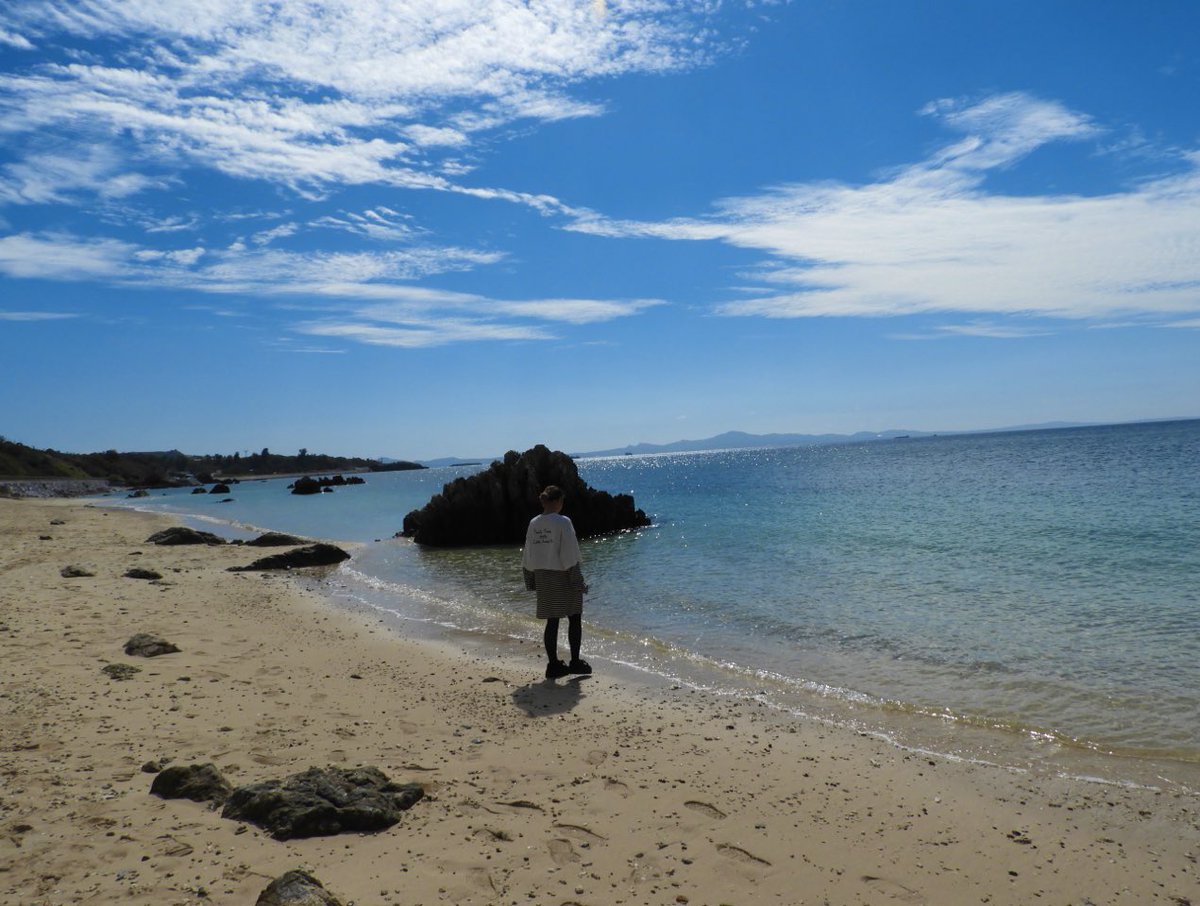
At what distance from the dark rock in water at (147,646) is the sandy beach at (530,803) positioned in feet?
0.61

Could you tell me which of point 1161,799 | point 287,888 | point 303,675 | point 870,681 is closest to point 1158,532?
point 870,681

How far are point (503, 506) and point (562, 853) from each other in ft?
92.0

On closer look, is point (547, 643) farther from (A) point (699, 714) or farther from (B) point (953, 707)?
(B) point (953, 707)

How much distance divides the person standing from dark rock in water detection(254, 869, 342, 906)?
6.07 metres

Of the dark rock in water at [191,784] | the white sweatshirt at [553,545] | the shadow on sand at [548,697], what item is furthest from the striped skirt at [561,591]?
the dark rock in water at [191,784]

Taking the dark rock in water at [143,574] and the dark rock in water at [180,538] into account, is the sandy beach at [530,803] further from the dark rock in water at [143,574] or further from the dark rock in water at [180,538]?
the dark rock in water at [180,538]

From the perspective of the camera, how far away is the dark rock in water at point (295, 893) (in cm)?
393

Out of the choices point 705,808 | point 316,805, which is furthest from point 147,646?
point 705,808

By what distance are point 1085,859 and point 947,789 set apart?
1265mm

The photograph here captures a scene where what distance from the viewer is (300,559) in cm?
2327

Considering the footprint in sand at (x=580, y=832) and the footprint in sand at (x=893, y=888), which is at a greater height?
the footprint in sand at (x=580, y=832)

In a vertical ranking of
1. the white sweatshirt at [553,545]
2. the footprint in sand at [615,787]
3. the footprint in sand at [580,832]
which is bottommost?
the footprint in sand at [615,787]

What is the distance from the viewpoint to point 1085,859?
517cm

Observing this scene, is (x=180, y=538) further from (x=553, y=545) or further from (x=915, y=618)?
(x=915, y=618)
